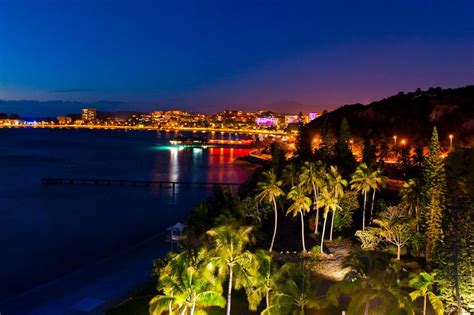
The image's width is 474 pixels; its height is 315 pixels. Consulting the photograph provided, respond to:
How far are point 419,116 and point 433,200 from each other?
61979mm

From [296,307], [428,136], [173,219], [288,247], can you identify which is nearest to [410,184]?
[288,247]

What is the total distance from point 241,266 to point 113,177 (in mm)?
71425

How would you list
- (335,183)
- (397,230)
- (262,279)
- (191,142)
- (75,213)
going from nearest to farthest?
1. (262,279)
2. (397,230)
3. (335,183)
4. (75,213)
5. (191,142)

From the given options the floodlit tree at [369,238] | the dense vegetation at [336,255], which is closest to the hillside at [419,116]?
the dense vegetation at [336,255]

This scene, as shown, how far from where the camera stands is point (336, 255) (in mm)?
32938

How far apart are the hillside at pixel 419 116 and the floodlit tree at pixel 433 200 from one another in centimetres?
4144

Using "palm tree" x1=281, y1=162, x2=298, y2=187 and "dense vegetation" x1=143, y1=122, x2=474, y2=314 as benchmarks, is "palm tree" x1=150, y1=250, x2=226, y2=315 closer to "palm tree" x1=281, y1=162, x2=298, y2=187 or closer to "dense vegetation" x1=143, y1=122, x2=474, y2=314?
"dense vegetation" x1=143, y1=122, x2=474, y2=314

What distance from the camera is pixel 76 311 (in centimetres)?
2589

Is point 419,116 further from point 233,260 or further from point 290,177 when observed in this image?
point 233,260

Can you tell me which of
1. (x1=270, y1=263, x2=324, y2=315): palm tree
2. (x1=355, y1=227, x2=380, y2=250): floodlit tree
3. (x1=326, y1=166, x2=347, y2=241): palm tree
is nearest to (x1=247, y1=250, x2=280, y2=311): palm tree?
(x1=270, y1=263, x2=324, y2=315): palm tree

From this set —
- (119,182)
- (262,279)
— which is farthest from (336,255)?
(119,182)

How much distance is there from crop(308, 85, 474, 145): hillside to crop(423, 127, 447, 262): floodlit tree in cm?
4144

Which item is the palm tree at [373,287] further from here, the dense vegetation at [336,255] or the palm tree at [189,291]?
the palm tree at [189,291]

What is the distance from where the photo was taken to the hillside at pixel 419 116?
7638 centimetres
